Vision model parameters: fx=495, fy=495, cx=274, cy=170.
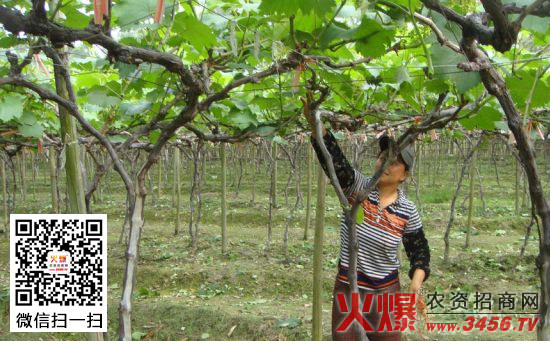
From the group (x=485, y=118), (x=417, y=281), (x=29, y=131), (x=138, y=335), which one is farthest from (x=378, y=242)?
(x=138, y=335)

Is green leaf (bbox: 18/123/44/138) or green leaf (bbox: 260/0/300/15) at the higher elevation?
green leaf (bbox: 260/0/300/15)

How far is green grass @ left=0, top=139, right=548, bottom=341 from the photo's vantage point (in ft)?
17.5

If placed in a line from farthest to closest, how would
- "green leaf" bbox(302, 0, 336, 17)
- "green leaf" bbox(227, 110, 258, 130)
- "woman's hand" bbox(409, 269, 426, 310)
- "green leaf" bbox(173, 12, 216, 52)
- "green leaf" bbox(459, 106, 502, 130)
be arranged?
"green leaf" bbox(227, 110, 258, 130), "woman's hand" bbox(409, 269, 426, 310), "green leaf" bbox(459, 106, 502, 130), "green leaf" bbox(173, 12, 216, 52), "green leaf" bbox(302, 0, 336, 17)

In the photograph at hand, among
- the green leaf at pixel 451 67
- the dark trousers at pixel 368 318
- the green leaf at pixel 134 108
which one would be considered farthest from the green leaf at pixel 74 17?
the dark trousers at pixel 368 318

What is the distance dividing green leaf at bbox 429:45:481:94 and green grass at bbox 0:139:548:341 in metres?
4.03

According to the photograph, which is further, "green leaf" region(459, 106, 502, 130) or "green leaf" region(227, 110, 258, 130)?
"green leaf" region(227, 110, 258, 130)

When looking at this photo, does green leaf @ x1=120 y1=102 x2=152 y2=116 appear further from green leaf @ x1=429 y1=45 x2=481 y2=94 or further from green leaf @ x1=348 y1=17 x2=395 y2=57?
green leaf @ x1=429 y1=45 x2=481 y2=94

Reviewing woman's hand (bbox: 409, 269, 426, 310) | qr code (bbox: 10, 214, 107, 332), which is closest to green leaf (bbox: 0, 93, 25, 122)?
qr code (bbox: 10, 214, 107, 332)

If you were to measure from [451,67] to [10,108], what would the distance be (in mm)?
2055

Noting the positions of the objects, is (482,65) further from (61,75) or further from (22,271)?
(22,271)

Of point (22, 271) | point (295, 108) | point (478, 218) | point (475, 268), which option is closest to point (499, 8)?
→ point (22, 271)

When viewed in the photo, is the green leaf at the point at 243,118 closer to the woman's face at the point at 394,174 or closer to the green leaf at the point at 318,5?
the woman's face at the point at 394,174

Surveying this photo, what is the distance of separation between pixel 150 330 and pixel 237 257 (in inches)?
111

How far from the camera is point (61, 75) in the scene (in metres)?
1.79
